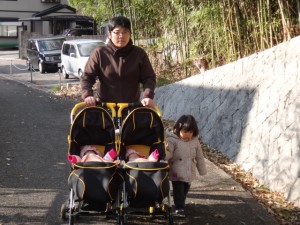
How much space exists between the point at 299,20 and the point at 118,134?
4817 millimetres

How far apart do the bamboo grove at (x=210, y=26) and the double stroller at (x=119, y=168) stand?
4.25 meters

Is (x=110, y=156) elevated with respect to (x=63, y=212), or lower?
elevated

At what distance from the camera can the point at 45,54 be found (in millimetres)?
21516

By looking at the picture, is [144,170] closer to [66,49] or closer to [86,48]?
[86,48]

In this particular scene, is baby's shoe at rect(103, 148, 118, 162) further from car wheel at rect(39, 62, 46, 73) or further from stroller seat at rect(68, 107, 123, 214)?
car wheel at rect(39, 62, 46, 73)

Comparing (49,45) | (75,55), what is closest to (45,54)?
(49,45)

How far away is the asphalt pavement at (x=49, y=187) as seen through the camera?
4828mm

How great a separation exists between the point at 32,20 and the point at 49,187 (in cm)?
3614

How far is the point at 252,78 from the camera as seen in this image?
24.9 ft

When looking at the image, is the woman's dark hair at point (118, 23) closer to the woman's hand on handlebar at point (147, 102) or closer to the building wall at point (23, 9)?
the woman's hand on handlebar at point (147, 102)

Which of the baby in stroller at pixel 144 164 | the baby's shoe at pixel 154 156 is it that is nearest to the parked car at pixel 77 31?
the baby in stroller at pixel 144 164

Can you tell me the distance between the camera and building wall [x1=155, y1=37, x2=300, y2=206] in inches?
229

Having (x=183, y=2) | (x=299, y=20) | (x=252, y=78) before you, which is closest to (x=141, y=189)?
(x=252, y=78)

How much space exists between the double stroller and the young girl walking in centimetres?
28
